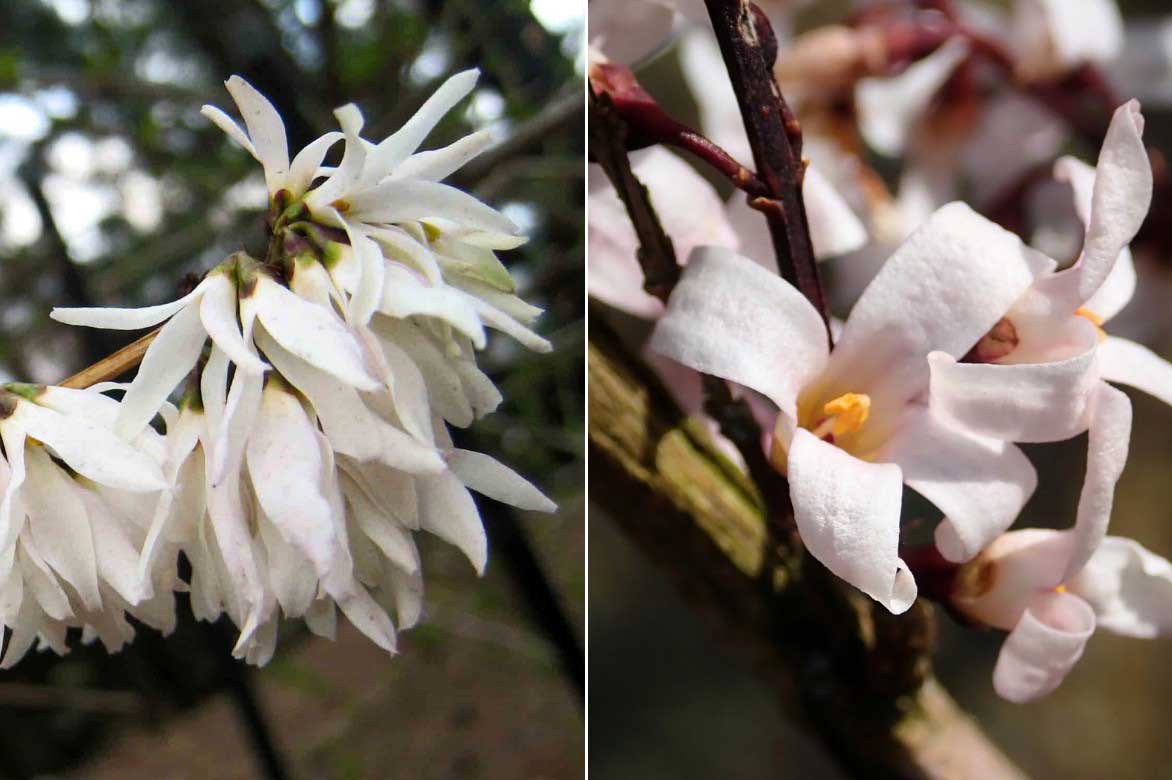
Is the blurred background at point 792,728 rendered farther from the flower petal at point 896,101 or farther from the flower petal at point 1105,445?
the flower petal at point 1105,445

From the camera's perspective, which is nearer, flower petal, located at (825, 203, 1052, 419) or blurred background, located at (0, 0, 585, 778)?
flower petal, located at (825, 203, 1052, 419)

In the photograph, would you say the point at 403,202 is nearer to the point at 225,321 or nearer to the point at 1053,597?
the point at 225,321

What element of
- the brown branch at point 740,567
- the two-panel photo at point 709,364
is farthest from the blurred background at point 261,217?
the brown branch at point 740,567

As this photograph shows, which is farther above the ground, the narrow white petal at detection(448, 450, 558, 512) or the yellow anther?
the yellow anther

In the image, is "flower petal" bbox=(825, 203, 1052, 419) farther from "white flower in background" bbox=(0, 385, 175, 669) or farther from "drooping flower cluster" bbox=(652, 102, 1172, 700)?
"white flower in background" bbox=(0, 385, 175, 669)

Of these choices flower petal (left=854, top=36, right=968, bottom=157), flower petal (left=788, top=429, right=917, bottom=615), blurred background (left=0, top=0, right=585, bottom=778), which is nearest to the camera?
flower petal (left=788, top=429, right=917, bottom=615)

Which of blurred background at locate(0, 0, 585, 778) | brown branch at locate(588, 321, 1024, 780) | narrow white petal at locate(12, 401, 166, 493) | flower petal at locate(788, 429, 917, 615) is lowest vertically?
blurred background at locate(0, 0, 585, 778)

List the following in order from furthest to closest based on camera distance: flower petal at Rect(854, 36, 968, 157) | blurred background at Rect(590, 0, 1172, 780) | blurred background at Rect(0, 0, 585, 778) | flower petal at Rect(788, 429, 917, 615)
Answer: blurred background at Rect(590, 0, 1172, 780) → blurred background at Rect(0, 0, 585, 778) → flower petal at Rect(854, 36, 968, 157) → flower petal at Rect(788, 429, 917, 615)

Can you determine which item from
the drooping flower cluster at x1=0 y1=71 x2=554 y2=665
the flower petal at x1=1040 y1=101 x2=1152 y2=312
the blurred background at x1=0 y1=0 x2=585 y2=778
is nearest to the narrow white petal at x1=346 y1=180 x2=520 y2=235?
the drooping flower cluster at x1=0 y1=71 x2=554 y2=665
